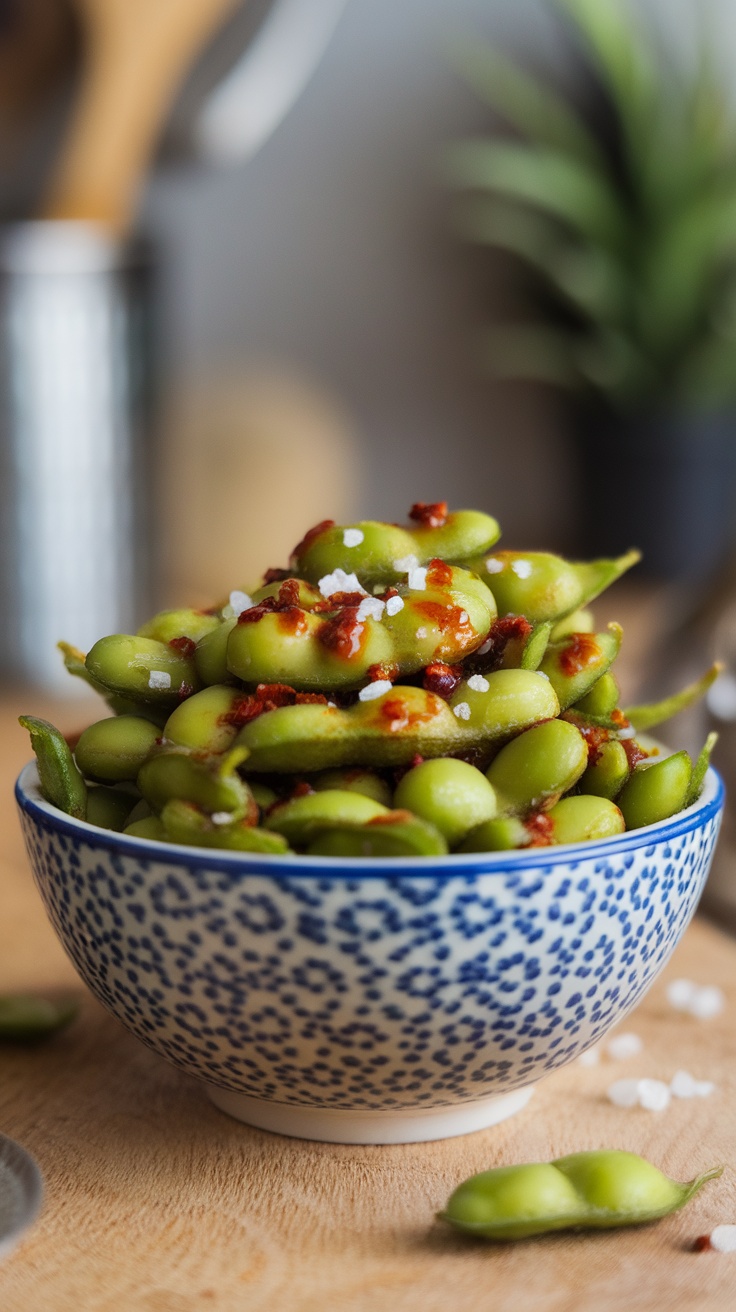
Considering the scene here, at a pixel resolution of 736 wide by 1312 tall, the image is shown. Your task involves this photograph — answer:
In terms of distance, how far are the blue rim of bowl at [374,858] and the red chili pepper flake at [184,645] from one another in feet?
0.36

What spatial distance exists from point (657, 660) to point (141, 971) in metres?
0.85

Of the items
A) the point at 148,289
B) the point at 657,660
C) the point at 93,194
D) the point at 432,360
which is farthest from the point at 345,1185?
the point at 432,360

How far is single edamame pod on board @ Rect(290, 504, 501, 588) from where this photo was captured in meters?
0.81

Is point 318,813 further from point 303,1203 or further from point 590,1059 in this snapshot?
point 590,1059

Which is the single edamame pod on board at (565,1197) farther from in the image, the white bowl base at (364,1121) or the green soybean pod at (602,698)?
the green soybean pod at (602,698)

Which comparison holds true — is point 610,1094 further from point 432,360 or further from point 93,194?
point 432,360

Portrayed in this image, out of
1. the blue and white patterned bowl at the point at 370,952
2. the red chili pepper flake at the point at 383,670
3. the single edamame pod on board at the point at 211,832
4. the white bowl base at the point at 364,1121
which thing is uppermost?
the red chili pepper flake at the point at 383,670

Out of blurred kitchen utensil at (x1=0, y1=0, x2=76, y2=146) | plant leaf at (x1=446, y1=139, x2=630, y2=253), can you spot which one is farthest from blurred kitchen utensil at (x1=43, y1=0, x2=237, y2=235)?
plant leaf at (x1=446, y1=139, x2=630, y2=253)

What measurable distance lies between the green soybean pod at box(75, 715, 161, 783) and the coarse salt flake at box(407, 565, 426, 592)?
147 millimetres

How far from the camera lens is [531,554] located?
0.82m

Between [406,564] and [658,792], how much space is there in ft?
0.58

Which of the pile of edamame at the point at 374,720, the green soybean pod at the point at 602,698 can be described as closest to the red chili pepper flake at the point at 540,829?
the pile of edamame at the point at 374,720

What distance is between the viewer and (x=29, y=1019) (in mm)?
913

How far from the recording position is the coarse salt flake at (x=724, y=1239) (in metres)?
0.69
